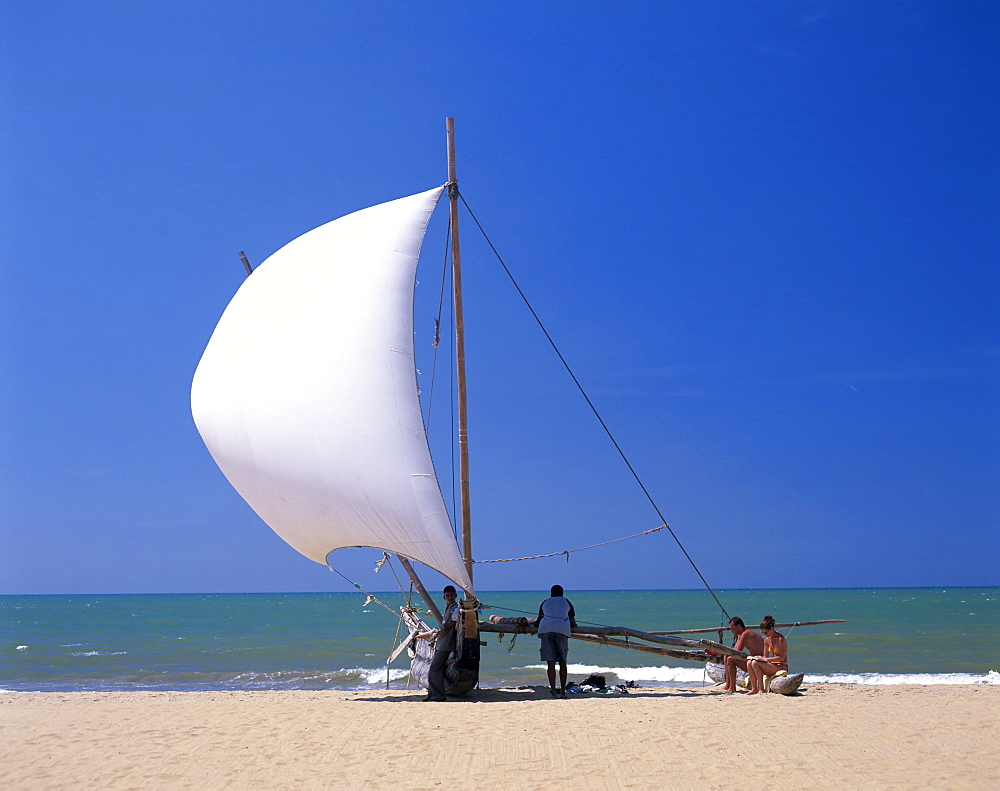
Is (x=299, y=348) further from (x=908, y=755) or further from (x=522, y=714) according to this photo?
(x=908, y=755)

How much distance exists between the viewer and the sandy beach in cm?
664

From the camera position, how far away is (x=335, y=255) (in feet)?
35.9

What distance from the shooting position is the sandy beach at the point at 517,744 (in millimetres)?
6645

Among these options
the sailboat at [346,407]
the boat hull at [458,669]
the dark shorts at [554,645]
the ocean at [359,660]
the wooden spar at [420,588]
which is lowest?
the ocean at [359,660]

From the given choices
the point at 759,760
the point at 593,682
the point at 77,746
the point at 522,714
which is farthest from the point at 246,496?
the point at 759,760

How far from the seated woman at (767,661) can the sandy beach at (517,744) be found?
660 mm

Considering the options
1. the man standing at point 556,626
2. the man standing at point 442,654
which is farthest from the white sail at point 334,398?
the man standing at point 556,626

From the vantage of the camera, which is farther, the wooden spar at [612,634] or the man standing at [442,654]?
the wooden spar at [612,634]

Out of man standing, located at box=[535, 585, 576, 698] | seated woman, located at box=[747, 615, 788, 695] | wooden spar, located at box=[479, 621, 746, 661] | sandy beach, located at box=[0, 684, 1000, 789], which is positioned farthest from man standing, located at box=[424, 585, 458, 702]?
seated woman, located at box=[747, 615, 788, 695]

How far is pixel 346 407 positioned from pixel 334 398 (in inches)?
7.5

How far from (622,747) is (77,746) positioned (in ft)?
16.0

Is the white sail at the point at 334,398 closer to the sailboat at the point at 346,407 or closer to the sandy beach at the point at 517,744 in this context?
the sailboat at the point at 346,407

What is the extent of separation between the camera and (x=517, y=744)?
7625 mm

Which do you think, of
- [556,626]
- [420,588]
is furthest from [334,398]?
[556,626]
